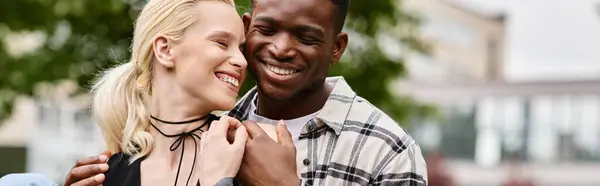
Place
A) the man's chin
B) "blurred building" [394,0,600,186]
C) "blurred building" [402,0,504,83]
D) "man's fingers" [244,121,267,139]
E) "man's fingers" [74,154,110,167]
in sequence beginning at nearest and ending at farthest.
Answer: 1. "man's fingers" [244,121,267,139]
2. "man's fingers" [74,154,110,167]
3. the man's chin
4. "blurred building" [394,0,600,186]
5. "blurred building" [402,0,504,83]

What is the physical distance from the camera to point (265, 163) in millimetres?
2623

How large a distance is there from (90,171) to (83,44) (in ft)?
31.9

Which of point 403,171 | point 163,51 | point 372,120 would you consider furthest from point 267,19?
point 403,171

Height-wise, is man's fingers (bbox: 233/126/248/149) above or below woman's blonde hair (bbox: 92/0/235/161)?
below

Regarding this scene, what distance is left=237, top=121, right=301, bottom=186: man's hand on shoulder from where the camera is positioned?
2.62 m

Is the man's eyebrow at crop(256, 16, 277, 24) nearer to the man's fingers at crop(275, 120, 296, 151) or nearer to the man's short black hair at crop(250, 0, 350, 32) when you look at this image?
the man's short black hair at crop(250, 0, 350, 32)

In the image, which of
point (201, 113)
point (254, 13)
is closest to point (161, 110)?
point (201, 113)

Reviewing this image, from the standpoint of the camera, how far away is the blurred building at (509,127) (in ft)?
82.0

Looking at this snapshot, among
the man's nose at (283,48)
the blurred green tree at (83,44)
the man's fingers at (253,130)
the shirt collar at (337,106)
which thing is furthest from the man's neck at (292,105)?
the blurred green tree at (83,44)

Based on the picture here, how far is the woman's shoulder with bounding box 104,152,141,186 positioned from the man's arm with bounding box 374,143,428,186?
601 mm

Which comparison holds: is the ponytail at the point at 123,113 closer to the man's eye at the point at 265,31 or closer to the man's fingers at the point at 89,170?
the man's fingers at the point at 89,170

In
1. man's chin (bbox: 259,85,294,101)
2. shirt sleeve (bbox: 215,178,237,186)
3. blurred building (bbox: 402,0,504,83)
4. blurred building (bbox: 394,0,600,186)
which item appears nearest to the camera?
shirt sleeve (bbox: 215,178,237,186)

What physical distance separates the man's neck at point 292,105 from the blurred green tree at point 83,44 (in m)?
8.46

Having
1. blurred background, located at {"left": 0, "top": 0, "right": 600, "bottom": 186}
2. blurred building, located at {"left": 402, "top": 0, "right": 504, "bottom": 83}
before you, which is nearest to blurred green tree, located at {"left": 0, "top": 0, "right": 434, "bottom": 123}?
blurred background, located at {"left": 0, "top": 0, "right": 600, "bottom": 186}
